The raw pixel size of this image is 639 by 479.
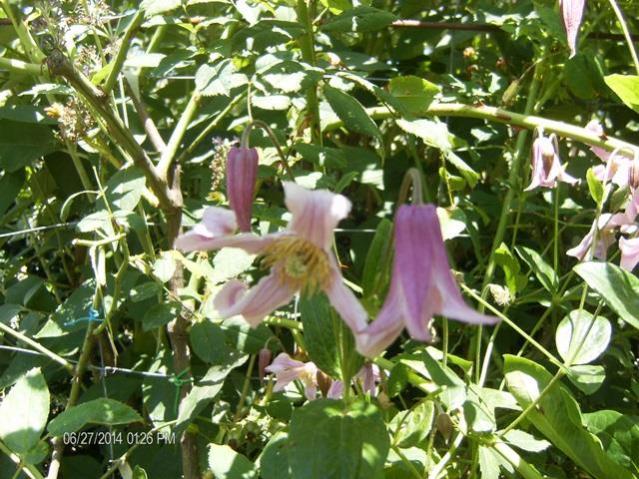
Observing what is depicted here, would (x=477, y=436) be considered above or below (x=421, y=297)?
below

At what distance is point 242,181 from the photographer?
68 centimetres

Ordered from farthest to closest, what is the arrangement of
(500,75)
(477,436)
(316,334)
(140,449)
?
1. (500,75)
2. (140,449)
3. (477,436)
4. (316,334)

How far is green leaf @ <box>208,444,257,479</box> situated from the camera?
0.80m

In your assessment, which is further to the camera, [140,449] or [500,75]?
[500,75]

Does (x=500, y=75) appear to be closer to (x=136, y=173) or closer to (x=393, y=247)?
(x=136, y=173)

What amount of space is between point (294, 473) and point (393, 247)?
18 centimetres

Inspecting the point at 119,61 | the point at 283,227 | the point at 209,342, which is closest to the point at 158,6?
the point at 119,61

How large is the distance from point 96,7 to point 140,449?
0.62 m

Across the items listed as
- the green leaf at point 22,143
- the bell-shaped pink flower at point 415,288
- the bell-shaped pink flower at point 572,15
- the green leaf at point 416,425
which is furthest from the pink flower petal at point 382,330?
the green leaf at point 22,143

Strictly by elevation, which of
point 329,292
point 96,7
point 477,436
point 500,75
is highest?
point 96,7

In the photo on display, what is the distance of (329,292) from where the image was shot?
56 cm

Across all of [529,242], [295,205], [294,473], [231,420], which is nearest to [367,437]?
[294,473]

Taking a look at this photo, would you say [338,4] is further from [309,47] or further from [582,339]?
[582,339]

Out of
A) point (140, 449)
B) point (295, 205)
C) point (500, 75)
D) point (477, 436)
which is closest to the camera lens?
point (295, 205)
